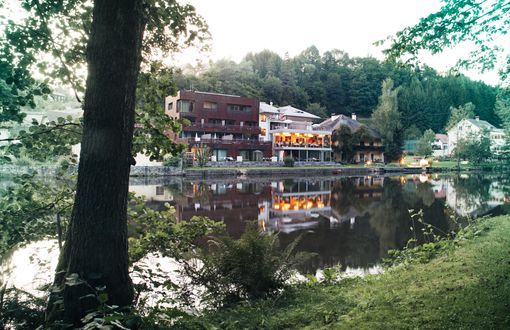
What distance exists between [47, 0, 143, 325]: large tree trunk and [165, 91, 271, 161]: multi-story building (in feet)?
121

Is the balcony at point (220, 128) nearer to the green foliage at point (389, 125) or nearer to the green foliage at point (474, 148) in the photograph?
the green foliage at point (389, 125)

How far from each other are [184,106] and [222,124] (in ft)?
17.1

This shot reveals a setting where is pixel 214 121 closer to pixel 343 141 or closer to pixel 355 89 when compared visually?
pixel 343 141

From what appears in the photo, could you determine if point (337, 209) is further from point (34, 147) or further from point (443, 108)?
point (443, 108)

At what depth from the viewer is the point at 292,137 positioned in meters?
51.7

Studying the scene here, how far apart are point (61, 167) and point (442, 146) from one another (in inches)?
3422

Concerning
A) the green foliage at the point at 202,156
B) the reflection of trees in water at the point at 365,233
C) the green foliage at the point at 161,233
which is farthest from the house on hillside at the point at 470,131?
the green foliage at the point at 161,233

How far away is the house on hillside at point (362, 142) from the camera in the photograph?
183ft

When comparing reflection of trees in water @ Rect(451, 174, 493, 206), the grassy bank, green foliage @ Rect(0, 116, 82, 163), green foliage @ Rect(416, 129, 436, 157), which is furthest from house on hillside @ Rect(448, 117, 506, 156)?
green foliage @ Rect(0, 116, 82, 163)

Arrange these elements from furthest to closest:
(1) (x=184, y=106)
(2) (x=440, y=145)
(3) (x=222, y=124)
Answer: (2) (x=440, y=145)
(3) (x=222, y=124)
(1) (x=184, y=106)

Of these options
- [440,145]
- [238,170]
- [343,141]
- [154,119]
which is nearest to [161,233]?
[154,119]

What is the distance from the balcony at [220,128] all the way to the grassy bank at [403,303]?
123 feet

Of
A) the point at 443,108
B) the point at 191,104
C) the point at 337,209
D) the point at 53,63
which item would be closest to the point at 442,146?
the point at 443,108

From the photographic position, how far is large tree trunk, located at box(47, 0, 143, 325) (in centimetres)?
274
